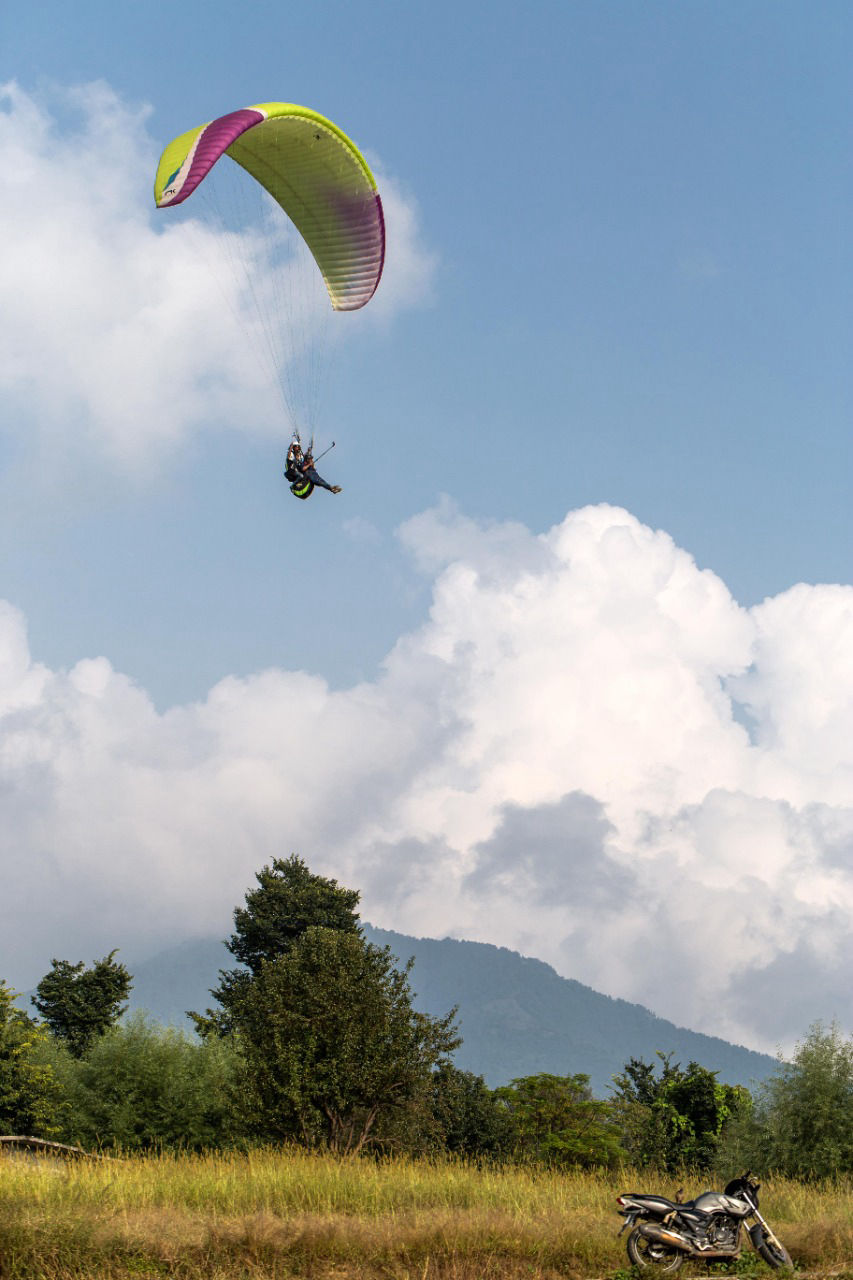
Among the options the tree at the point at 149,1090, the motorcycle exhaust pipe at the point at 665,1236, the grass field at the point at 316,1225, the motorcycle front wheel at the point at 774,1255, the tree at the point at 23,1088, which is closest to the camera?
the grass field at the point at 316,1225

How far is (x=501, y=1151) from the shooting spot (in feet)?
183

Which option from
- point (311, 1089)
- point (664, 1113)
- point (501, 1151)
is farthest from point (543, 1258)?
point (501, 1151)

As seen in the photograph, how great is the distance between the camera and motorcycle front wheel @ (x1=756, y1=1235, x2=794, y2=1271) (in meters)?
14.2

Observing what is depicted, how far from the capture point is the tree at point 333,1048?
30.7 metres

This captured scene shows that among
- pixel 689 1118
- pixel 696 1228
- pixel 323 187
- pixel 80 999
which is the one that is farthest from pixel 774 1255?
pixel 80 999

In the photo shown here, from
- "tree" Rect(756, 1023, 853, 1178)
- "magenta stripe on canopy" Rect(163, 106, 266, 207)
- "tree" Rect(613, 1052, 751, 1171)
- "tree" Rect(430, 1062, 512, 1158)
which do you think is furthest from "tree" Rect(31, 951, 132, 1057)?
"magenta stripe on canopy" Rect(163, 106, 266, 207)

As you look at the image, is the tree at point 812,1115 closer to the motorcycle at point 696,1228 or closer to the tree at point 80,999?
the motorcycle at point 696,1228

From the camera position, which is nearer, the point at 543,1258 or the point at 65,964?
the point at 543,1258

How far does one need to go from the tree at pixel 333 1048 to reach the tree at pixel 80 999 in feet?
123

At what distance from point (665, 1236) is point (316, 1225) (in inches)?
165

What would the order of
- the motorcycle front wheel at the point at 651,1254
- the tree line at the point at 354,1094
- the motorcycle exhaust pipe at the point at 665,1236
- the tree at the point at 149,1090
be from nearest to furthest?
the motorcycle front wheel at the point at 651,1254 < the motorcycle exhaust pipe at the point at 665,1236 < the tree line at the point at 354,1094 < the tree at the point at 149,1090

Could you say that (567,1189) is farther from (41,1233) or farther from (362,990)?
(362,990)

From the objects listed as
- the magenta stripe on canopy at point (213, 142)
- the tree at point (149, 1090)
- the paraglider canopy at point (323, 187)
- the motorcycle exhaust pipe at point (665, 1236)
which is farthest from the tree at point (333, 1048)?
the magenta stripe on canopy at point (213, 142)

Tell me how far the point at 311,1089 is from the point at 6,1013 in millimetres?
17747
